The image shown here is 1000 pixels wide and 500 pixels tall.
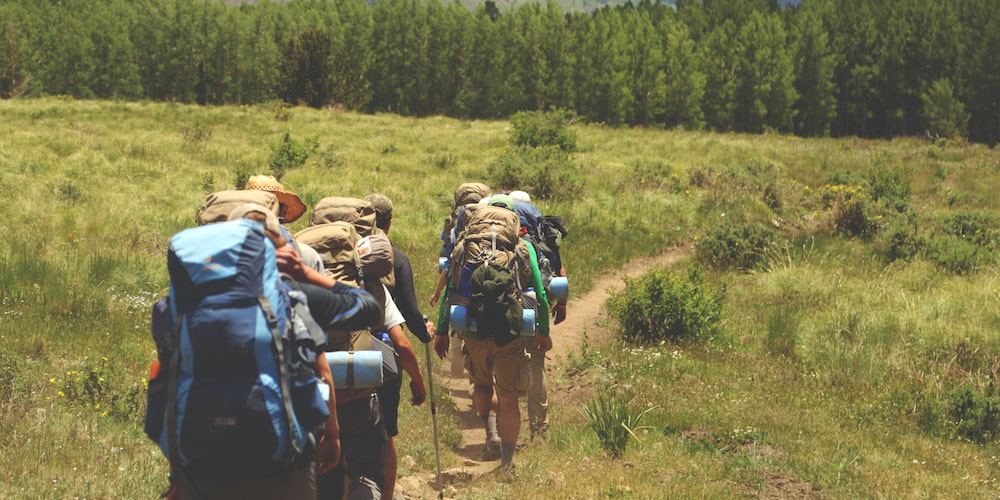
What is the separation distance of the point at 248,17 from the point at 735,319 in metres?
78.3

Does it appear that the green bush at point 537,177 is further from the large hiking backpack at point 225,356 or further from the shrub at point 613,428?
the large hiking backpack at point 225,356


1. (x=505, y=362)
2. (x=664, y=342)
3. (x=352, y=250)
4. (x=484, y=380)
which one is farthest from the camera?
(x=664, y=342)

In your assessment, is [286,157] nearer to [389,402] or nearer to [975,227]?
[975,227]

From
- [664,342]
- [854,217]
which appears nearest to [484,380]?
[664,342]

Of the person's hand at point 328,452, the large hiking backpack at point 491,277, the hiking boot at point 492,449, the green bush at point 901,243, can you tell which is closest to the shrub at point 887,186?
the green bush at point 901,243

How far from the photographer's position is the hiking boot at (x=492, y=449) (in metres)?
6.53

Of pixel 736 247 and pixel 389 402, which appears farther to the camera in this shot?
pixel 736 247

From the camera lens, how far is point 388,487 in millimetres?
Answer: 4164

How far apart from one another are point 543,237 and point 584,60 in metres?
60.3

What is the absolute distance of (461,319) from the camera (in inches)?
204

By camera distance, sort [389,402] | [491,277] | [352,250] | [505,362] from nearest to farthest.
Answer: [352,250], [389,402], [491,277], [505,362]

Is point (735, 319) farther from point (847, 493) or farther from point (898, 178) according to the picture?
point (898, 178)

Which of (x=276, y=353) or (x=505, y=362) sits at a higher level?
(x=276, y=353)

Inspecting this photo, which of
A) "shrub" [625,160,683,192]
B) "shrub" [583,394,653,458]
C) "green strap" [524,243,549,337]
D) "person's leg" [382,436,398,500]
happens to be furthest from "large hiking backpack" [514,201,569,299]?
"shrub" [625,160,683,192]
